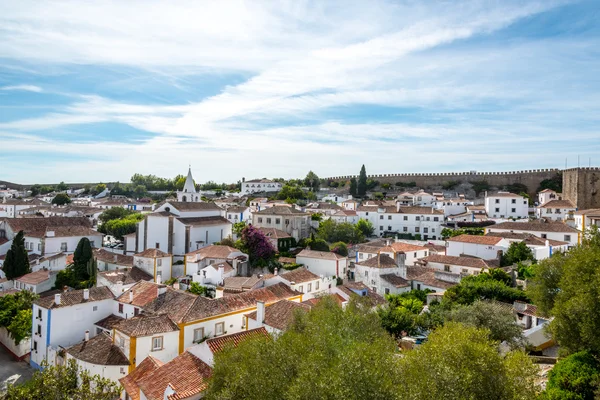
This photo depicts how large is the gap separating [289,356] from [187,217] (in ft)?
101

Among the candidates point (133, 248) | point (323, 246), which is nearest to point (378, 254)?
point (323, 246)

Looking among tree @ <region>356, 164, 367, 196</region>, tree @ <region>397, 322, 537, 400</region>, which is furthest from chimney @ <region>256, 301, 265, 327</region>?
tree @ <region>356, 164, 367, 196</region>

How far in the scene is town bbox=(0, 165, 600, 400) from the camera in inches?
762

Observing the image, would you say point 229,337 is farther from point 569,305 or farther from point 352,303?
point 569,305

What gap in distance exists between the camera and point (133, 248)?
130 feet

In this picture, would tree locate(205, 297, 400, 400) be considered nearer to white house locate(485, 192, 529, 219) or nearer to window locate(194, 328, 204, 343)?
window locate(194, 328, 204, 343)

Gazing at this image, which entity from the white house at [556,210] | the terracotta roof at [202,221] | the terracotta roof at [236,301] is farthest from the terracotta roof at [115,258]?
the white house at [556,210]

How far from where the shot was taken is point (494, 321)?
834 inches

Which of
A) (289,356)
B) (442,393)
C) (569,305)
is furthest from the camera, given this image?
(569,305)

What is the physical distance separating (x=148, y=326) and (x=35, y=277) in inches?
668

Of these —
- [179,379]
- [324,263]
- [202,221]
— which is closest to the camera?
[179,379]

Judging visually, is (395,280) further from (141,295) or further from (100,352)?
(100,352)

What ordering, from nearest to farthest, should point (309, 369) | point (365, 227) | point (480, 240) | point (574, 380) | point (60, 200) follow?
point (309, 369) < point (574, 380) < point (480, 240) < point (365, 227) < point (60, 200)

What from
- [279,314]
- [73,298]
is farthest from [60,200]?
[279,314]
